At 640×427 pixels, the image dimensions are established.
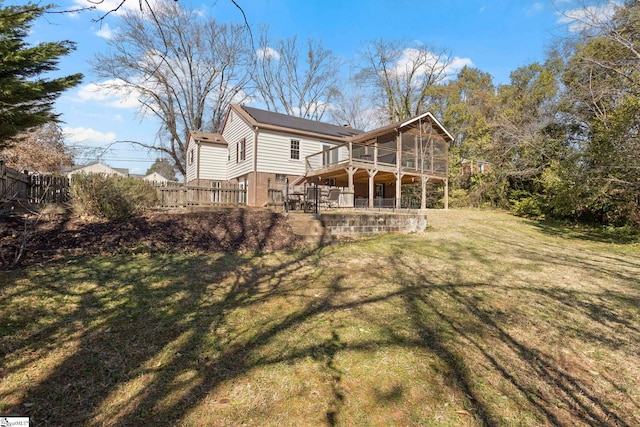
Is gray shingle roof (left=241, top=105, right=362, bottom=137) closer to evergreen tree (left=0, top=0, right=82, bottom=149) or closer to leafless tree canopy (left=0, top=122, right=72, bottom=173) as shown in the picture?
leafless tree canopy (left=0, top=122, right=72, bottom=173)

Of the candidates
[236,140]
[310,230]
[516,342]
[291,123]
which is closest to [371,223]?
[310,230]

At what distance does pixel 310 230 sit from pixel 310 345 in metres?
5.40

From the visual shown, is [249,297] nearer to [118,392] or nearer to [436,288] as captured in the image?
[118,392]

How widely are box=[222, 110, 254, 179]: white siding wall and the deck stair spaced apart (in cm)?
963

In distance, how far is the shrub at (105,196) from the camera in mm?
7684

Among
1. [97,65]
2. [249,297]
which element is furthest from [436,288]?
[97,65]

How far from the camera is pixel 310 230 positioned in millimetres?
8625

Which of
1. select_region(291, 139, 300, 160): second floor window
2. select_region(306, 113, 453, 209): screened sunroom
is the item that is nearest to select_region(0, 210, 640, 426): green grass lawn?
select_region(306, 113, 453, 209): screened sunroom

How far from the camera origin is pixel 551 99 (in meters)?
20.0

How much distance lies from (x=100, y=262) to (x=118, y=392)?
383cm

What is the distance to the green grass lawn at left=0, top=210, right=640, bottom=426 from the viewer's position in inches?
97.0

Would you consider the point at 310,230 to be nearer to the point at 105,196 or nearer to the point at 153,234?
the point at 153,234

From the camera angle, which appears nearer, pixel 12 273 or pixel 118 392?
pixel 118 392

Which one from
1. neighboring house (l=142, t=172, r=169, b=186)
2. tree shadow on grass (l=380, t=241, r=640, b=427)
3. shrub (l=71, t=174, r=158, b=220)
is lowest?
tree shadow on grass (l=380, t=241, r=640, b=427)
